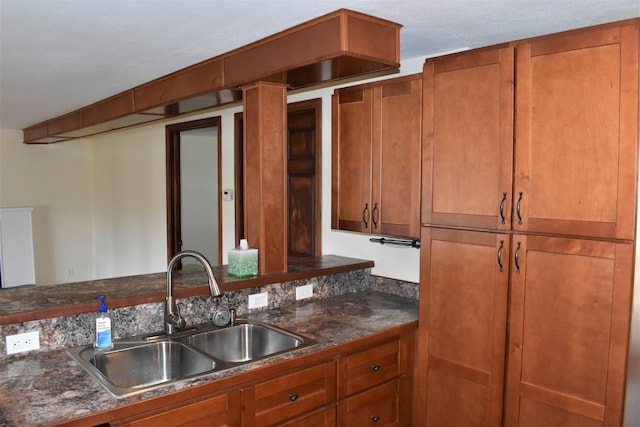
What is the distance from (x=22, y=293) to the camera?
2320mm

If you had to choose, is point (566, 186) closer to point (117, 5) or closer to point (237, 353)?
point (237, 353)

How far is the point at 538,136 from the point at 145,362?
6.29ft

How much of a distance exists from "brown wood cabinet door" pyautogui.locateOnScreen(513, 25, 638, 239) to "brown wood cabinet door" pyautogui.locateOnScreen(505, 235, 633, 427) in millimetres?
102

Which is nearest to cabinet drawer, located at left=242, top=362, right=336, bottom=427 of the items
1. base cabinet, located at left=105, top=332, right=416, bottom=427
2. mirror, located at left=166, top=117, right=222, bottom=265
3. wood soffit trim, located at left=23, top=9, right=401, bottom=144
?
base cabinet, located at left=105, top=332, right=416, bottom=427

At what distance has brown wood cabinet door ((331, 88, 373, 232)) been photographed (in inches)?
110

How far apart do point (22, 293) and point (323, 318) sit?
4.72 ft

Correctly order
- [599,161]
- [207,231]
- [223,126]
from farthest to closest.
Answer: [207,231], [223,126], [599,161]

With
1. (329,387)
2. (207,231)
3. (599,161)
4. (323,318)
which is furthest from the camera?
(207,231)

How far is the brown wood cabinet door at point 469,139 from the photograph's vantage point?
6.96 feet

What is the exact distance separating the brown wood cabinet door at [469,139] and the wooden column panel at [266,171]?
0.80 meters

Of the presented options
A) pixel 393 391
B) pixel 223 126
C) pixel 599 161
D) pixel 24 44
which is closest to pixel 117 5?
pixel 24 44

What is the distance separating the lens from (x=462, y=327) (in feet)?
7.65

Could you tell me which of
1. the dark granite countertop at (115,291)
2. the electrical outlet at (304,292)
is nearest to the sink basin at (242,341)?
the dark granite countertop at (115,291)

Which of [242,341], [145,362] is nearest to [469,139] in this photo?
[242,341]
